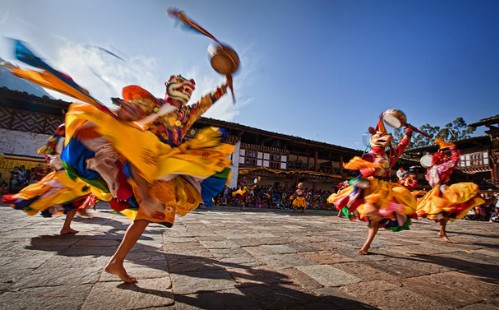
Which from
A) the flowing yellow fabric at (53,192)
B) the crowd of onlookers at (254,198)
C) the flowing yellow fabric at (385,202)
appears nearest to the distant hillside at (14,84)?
the flowing yellow fabric at (53,192)

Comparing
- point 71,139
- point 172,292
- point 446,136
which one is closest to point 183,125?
point 71,139

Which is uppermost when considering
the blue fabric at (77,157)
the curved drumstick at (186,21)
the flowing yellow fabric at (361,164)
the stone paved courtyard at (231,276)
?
the curved drumstick at (186,21)

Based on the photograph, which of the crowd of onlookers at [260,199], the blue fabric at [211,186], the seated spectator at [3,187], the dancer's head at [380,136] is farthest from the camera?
the crowd of onlookers at [260,199]

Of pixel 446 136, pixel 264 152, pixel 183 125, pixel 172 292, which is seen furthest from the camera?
pixel 446 136

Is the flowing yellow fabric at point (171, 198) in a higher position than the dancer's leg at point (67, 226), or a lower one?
higher

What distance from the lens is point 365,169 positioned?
3.70 meters

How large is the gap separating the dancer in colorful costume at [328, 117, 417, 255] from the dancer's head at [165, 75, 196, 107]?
2699 millimetres

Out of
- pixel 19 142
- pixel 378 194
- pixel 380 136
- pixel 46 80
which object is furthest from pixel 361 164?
pixel 19 142

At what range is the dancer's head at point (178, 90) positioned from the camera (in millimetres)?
2500

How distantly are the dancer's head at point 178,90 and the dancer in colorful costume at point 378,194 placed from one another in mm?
2699

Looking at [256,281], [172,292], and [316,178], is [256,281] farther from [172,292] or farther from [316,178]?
[316,178]

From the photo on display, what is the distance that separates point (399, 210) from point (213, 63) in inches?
116

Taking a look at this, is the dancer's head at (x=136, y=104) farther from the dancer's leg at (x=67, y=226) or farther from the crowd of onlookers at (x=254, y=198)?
the crowd of onlookers at (x=254, y=198)

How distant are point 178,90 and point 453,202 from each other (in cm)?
576
